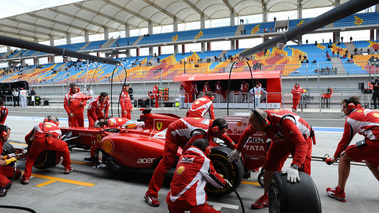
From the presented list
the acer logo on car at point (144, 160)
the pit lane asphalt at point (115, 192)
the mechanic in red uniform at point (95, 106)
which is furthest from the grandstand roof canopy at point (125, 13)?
the acer logo on car at point (144, 160)

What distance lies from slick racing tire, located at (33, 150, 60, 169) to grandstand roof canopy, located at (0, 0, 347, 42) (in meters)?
31.2

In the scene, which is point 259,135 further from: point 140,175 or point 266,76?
point 266,76

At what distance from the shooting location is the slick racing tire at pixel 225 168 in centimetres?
401

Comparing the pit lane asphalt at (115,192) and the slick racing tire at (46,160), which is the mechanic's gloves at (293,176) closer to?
the pit lane asphalt at (115,192)

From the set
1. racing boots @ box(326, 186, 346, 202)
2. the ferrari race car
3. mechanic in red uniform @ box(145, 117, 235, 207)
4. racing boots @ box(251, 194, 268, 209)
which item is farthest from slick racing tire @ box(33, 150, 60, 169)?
racing boots @ box(326, 186, 346, 202)

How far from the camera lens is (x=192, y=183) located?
2.93 metres

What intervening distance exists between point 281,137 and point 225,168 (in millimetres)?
1019

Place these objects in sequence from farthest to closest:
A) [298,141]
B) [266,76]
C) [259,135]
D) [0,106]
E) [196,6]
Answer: [196,6] → [266,76] → [0,106] → [259,135] → [298,141]

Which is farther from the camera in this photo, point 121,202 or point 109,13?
point 109,13

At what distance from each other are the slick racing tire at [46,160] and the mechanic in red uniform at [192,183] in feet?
11.6

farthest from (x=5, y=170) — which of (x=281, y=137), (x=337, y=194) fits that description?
(x=337, y=194)

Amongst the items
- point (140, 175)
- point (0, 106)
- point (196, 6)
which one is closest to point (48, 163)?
point (0, 106)

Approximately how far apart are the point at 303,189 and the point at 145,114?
3.65 meters

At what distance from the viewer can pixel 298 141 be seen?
3080mm
